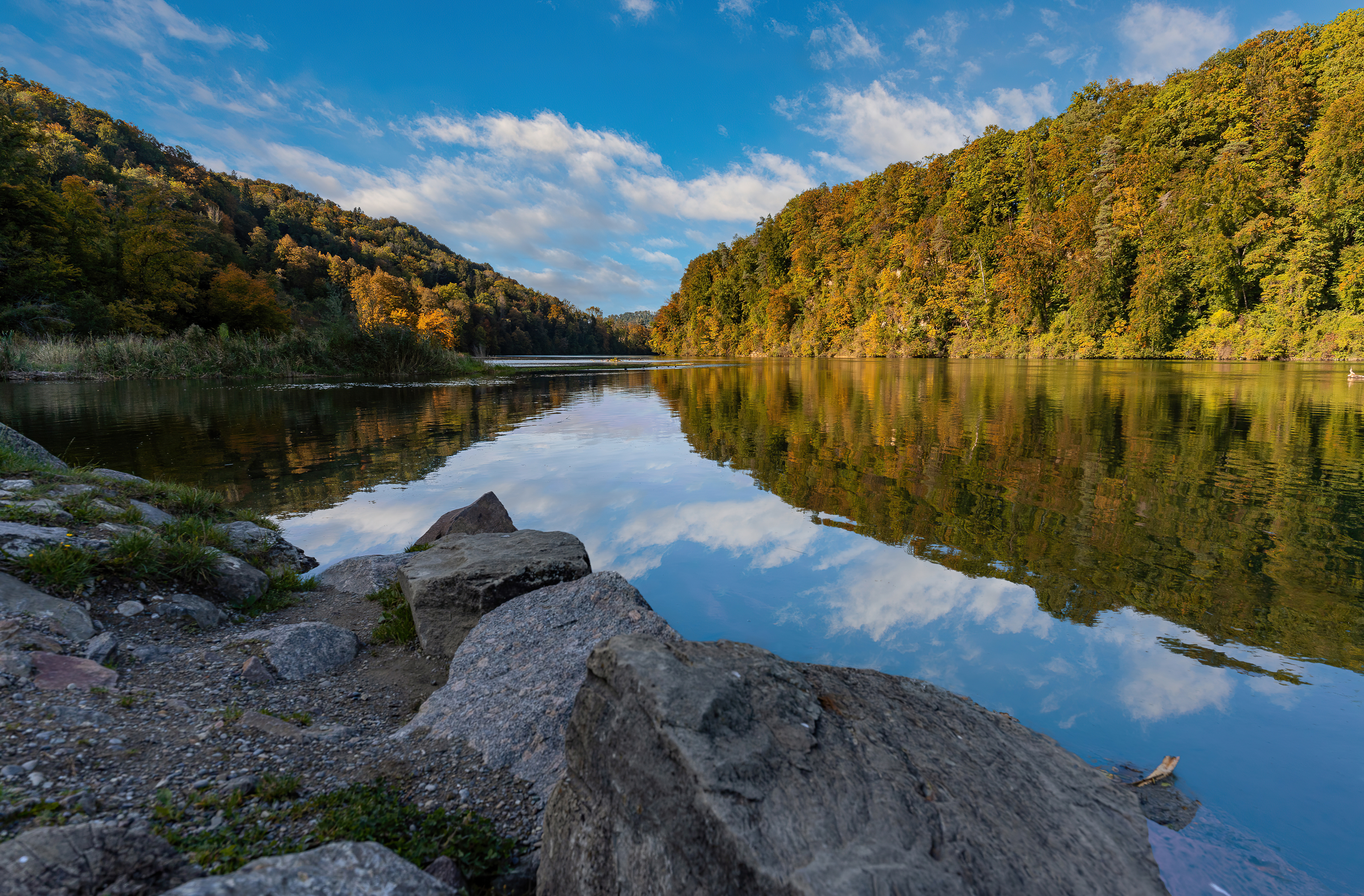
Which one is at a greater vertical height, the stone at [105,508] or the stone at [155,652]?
the stone at [105,508]

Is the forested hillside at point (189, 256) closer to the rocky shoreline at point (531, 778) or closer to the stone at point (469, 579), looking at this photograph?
the stone at point (469, 579)

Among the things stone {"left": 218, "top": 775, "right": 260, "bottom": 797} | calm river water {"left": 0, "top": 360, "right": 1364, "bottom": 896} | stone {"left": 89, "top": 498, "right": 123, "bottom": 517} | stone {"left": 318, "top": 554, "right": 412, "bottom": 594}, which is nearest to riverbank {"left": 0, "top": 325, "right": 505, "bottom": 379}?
calm river water {"left": 0, "top": 360, "right": 1364, "bottom": 896}

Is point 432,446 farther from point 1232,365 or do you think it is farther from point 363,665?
point 1232,365

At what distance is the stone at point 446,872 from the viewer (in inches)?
77.2

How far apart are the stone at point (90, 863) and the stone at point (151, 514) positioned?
4.51 meters

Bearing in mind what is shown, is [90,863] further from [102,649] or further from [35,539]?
[35,539]

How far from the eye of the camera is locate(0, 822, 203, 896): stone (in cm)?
150

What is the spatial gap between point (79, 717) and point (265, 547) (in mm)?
3777

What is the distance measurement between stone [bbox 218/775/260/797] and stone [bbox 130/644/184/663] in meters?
1.67

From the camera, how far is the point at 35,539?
12.8 ft

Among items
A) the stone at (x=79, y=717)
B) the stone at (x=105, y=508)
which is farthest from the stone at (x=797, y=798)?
the stone at (x=105, y=508)

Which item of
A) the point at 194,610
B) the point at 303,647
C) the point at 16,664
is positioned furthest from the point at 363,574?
the point at 16,664

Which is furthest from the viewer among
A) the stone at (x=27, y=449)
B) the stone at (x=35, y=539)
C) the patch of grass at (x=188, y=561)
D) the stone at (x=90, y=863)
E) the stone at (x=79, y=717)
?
the stone at (x=27, y=449)

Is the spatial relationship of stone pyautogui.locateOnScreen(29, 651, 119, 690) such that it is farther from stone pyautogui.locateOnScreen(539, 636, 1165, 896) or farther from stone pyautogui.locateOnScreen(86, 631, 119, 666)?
stone pyautogui.locateOnScreen(539, 636, 1165, 896)
